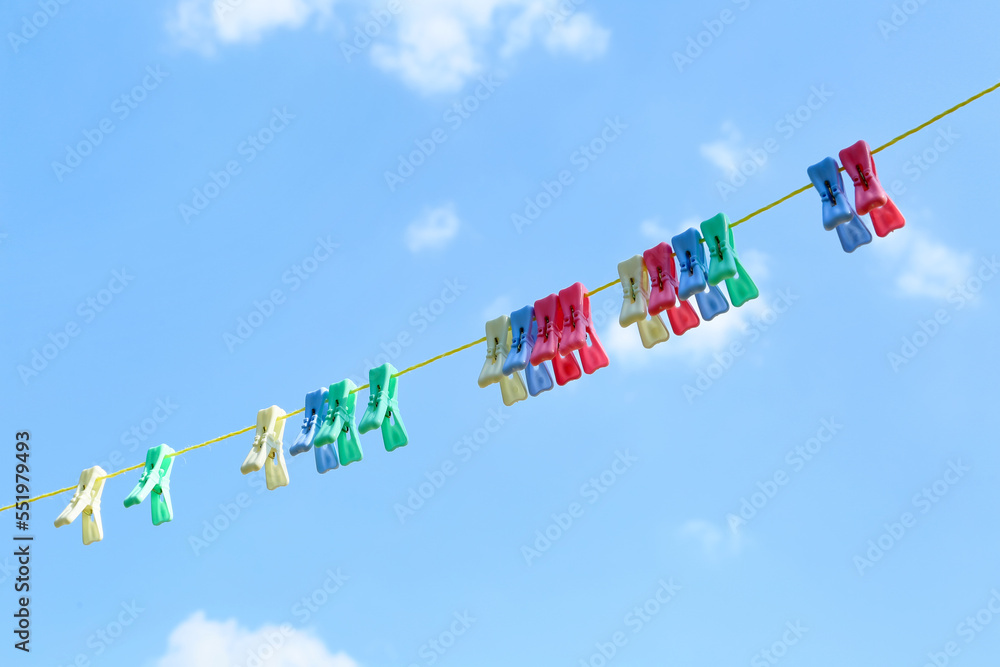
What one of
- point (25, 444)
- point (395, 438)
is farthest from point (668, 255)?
point (25, 444)

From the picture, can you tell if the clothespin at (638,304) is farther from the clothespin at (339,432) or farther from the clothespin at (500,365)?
the clothespin at (339,432)

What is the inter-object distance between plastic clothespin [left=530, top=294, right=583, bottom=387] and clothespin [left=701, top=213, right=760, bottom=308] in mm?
755

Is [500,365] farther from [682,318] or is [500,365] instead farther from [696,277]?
[696,277]

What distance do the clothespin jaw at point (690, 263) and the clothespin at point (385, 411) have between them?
5.13 feet

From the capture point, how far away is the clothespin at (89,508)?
6.49 m

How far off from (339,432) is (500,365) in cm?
93

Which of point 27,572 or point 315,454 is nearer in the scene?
point 315,454

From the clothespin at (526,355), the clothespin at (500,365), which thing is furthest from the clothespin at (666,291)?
the clothespin at (500,365)

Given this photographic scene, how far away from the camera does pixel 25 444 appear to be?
7.98m

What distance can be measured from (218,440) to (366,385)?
38.7 inches

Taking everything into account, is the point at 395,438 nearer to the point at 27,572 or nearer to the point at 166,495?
the point at 166,495

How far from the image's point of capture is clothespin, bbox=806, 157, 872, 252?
4.64 m

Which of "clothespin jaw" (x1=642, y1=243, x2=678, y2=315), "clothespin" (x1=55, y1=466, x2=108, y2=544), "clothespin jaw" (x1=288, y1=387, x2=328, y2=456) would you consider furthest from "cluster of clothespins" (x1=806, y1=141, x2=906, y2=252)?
"clothespin" (x1=55, y1=466, x2=108, y2=544)

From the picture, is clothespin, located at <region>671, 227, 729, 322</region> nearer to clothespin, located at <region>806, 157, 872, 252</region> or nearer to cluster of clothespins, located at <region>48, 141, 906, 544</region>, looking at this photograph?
cluster of clothespins, located at <region>48, 141, 906, 544</region>
